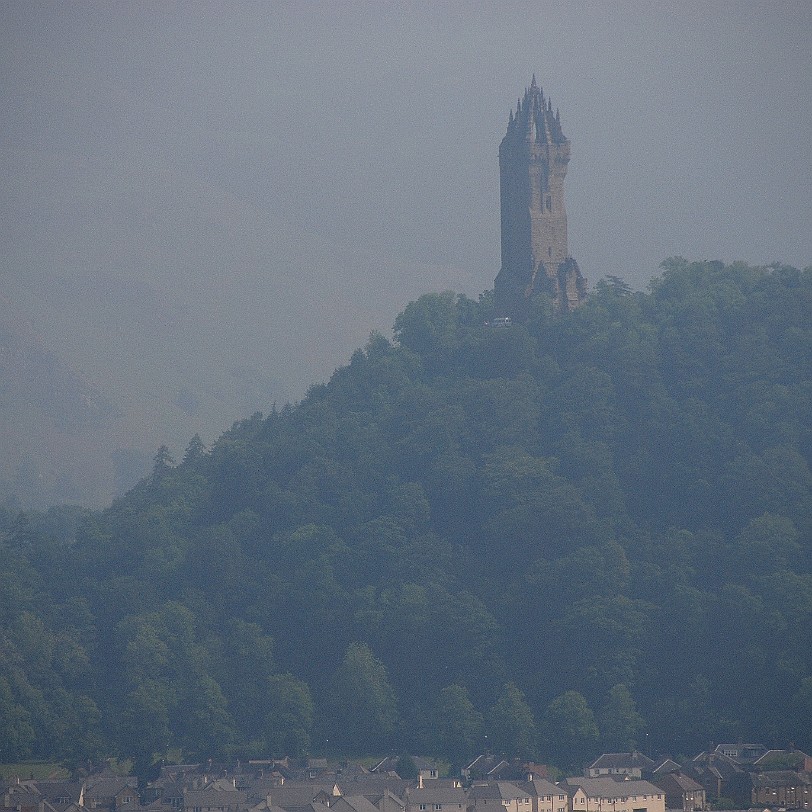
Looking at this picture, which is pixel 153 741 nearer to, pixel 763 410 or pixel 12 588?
pixel 12 588

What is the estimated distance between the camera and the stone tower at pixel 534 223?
443ft

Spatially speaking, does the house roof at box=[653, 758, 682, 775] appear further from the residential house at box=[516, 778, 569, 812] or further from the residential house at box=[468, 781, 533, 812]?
the residential house at box=[468, 781, 533, 812]

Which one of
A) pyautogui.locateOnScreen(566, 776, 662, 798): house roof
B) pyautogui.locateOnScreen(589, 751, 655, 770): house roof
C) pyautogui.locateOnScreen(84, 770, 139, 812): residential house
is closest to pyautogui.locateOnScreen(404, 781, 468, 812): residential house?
pyautogui.locateOnScreen(566, 776, 662, 798): house roof

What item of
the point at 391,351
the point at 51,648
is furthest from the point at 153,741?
the point at 391,351

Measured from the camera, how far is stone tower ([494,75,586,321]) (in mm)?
135000

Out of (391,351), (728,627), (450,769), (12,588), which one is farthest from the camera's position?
(391,351)

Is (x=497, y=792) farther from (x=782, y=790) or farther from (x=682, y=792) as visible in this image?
(x=782, y=790)

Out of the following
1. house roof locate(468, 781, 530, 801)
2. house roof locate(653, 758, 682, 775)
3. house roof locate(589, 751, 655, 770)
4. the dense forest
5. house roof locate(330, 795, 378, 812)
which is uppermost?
the dense forest

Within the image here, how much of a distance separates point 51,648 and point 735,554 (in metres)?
27.4

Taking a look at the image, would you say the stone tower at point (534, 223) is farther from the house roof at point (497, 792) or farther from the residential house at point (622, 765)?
the house roof at point (497, 792)

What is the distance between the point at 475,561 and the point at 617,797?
77.8 ft

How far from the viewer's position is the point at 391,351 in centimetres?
14038

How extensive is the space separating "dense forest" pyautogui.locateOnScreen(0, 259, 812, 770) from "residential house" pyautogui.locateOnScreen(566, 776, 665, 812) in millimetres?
7210

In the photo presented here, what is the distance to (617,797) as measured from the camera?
103188mm
